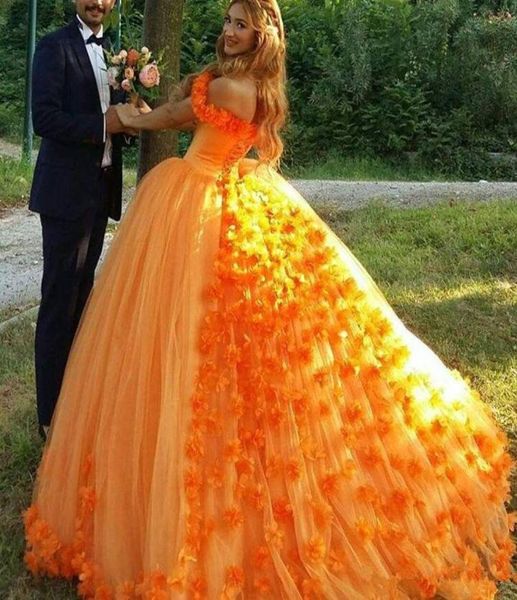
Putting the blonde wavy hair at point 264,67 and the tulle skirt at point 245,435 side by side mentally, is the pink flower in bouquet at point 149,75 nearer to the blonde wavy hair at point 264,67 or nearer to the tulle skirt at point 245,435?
the blonde wavy hair at point 264,67

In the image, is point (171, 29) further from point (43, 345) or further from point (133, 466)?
point (133, 466)

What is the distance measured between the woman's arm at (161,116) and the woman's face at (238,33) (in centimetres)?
25

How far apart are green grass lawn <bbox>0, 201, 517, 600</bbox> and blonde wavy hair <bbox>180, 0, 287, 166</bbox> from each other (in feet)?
5.85

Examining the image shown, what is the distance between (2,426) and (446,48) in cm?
1324

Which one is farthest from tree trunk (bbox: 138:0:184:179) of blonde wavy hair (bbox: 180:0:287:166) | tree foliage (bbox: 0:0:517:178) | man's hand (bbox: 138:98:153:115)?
tree foliage (bbox: 0:0:517:178)

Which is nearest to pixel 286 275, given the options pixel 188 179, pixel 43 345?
pixel 188 179

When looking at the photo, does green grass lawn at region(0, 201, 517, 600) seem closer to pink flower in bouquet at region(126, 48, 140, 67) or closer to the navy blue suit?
the navy blue suit

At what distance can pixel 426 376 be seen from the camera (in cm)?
358

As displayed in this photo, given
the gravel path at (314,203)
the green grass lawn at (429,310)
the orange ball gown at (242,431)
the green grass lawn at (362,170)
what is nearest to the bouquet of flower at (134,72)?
the orange ball gown at (242,431)

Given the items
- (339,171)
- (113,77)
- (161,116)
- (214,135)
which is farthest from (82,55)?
(339,171)

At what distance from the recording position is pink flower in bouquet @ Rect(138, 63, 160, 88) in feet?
11.0

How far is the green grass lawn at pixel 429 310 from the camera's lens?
370 cm

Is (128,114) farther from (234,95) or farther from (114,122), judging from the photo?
(234,95)

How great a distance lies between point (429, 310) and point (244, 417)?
305cm
